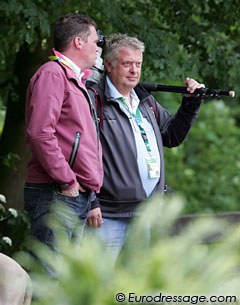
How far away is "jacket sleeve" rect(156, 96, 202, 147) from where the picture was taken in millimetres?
5332

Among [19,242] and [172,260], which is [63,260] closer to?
[172,260]

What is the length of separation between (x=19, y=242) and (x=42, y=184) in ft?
10.2

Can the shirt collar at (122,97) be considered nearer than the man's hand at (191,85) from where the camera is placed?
Yes

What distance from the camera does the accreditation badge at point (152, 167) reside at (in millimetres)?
4895

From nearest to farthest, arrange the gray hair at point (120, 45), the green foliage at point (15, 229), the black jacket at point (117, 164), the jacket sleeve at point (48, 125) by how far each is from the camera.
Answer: the jacket sleeve at point (48, 125), the black jacket at point (117, 164), the gray hair at point (120, 45), the green foliage at point (15, 229)

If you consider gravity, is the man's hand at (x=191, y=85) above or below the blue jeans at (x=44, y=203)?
above

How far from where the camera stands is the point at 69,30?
4758mm

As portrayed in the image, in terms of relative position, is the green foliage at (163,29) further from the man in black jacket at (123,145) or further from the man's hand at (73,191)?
the man's hand at (73,191)

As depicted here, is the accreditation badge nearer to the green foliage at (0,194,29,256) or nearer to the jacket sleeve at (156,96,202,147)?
the jacket sleeve at (156,96,202,147)

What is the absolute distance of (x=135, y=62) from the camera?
4.99 m

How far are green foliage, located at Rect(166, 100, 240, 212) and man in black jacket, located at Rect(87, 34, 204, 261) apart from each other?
8.97 m

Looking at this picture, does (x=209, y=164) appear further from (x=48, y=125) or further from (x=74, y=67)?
(x=48, y=125)

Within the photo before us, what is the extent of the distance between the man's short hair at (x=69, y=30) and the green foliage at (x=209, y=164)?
921 cm

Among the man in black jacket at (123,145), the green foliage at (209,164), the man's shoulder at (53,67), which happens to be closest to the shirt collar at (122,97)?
the man in black jacket at (123,145)
